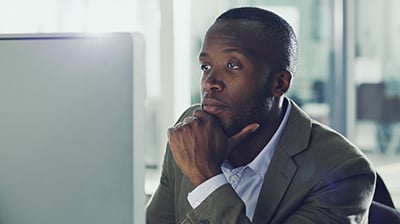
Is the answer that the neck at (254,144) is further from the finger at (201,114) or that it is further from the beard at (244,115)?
the finger at (201,114)

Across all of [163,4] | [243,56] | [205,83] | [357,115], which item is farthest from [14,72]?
[357,115]

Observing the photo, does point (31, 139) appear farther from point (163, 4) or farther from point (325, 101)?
point (325, 101)

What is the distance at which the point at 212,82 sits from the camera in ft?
4.75

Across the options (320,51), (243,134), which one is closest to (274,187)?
(243,134)

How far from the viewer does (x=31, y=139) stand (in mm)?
826

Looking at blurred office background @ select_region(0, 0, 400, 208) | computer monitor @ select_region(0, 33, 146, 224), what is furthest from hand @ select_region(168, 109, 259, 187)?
blurred office background @ select_region(0, 0, 400, 208)

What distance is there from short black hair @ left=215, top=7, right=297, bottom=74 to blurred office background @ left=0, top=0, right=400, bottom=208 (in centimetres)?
168

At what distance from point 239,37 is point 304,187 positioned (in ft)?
1.20

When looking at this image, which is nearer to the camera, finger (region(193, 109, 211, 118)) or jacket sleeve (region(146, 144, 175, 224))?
finger (region(193, 109, 211, 118))

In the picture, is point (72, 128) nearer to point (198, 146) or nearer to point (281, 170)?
point (198, 146)

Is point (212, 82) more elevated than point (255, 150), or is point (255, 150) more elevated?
point (212, 82)

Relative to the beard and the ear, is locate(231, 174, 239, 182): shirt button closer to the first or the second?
the beard

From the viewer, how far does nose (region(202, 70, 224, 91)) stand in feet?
4.72

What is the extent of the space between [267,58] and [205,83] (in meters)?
0.19
